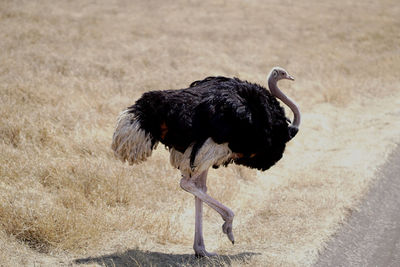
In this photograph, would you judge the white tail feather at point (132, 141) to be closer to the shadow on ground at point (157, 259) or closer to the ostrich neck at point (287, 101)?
the shadow on ground at point (157, 259)

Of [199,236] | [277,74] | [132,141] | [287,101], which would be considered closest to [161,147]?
[277,74]

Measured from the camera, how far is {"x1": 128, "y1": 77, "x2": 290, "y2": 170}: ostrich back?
4902 millimetres

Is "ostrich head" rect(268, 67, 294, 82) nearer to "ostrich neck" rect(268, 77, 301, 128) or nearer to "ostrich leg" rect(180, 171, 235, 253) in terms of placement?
"ostrich neck" rect(268, 77, 301, 128)

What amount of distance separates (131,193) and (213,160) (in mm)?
1931

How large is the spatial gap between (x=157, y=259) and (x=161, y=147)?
307cm

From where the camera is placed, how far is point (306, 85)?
1227cm

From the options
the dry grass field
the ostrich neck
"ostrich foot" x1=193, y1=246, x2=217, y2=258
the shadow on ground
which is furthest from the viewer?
the ostrich neck

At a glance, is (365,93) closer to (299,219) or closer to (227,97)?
(299,219)

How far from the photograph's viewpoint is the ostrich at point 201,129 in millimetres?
4895

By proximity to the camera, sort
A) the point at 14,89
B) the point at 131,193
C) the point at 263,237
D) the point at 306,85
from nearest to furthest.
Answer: the point at 263,237, the point at 131,193, the point at 14,89, the point at 306,85

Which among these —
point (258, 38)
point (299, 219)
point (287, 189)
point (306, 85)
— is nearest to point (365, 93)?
point (306, 85)

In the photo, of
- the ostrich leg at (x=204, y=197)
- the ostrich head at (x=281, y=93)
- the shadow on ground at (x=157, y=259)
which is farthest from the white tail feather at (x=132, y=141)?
the ostrich head at (x=281, y=93)

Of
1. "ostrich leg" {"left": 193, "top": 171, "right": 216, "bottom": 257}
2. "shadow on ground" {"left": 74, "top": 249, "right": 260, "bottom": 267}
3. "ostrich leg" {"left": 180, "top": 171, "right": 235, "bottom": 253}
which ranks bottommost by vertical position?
"shadow on ground" {"left": 74, "top": 249, "right": 260, "bottom": 267}

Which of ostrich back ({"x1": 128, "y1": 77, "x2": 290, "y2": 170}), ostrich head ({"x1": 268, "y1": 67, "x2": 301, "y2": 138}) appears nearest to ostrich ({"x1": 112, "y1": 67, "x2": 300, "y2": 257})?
ostrich back ({"x1": 128, "y1": 77, "x2": 290, "y2": 170})
